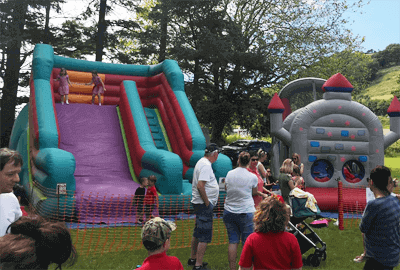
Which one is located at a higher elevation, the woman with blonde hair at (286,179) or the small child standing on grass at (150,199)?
the woman with blonde hair at (286,179)

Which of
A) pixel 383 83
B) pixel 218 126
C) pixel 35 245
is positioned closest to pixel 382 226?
pixel 35 245

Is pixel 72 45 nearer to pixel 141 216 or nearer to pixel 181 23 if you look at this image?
pixel 181 23

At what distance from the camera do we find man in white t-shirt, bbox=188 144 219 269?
4734mm

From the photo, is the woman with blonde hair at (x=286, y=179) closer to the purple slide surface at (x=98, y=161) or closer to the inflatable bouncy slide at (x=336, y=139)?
the purple slide surface at (x=98, y=161)

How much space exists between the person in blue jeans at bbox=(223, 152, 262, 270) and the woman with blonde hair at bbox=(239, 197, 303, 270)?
1788 millimetres

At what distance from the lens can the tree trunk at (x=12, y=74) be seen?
16188mm

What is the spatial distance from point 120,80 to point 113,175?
161 inches

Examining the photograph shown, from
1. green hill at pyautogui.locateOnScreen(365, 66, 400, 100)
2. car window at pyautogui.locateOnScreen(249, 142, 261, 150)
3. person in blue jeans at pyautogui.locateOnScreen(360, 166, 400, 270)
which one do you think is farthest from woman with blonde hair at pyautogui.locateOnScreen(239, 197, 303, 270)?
green hill at pyautogui.locateOnScreen(365, 66, 400, 100)

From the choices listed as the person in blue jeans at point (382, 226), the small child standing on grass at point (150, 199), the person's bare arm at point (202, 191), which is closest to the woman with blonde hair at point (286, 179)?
the person's bare arm at point (202, 191)

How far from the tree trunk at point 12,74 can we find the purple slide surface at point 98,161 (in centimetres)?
607

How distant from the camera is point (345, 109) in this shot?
30.6 ft

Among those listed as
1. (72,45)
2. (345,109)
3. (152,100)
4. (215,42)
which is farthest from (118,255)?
(72,45)

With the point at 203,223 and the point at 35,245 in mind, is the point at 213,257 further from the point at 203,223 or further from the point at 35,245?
the point at 35,245

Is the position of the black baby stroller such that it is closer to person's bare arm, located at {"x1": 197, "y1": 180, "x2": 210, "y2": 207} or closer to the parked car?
person's bare arm, located at {"x1": 197, "y1": 180, "x2": 210, "y2": 207}
